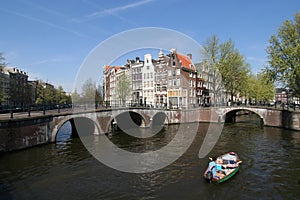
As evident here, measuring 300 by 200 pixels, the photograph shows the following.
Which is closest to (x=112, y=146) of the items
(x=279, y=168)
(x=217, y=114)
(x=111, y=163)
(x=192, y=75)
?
(x=111, y=163)

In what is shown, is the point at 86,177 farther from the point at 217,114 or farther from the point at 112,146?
the point at 217,114

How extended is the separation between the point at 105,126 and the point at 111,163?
13.2m

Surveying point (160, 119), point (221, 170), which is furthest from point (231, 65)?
point (221, 170)

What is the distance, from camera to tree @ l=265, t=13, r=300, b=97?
3162 cm

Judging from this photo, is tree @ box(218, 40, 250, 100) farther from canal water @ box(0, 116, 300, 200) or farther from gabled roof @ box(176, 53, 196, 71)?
canal water @ box(0, 116, 300, 200)

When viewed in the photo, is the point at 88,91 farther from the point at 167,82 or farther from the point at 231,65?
the point at 231,65

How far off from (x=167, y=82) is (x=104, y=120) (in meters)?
26.2

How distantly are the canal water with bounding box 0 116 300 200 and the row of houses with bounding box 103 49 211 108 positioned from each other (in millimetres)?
28735

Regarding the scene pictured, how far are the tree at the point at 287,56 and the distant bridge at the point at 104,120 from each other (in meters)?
5.15

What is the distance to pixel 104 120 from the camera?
30328 mm

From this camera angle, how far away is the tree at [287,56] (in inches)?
1245

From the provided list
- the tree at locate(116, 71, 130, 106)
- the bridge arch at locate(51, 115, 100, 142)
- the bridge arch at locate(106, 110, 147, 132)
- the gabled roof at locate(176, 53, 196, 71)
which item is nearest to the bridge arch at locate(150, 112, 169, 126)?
→ the bridge arch at locate(106, 110, 147, 132)

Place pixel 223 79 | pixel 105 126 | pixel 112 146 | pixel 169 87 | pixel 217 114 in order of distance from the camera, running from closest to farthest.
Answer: pixel 112 146, pixel 105 126, pixel 217 114, pixel 223 79, pixel 169 87

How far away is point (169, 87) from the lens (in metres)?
52.4
